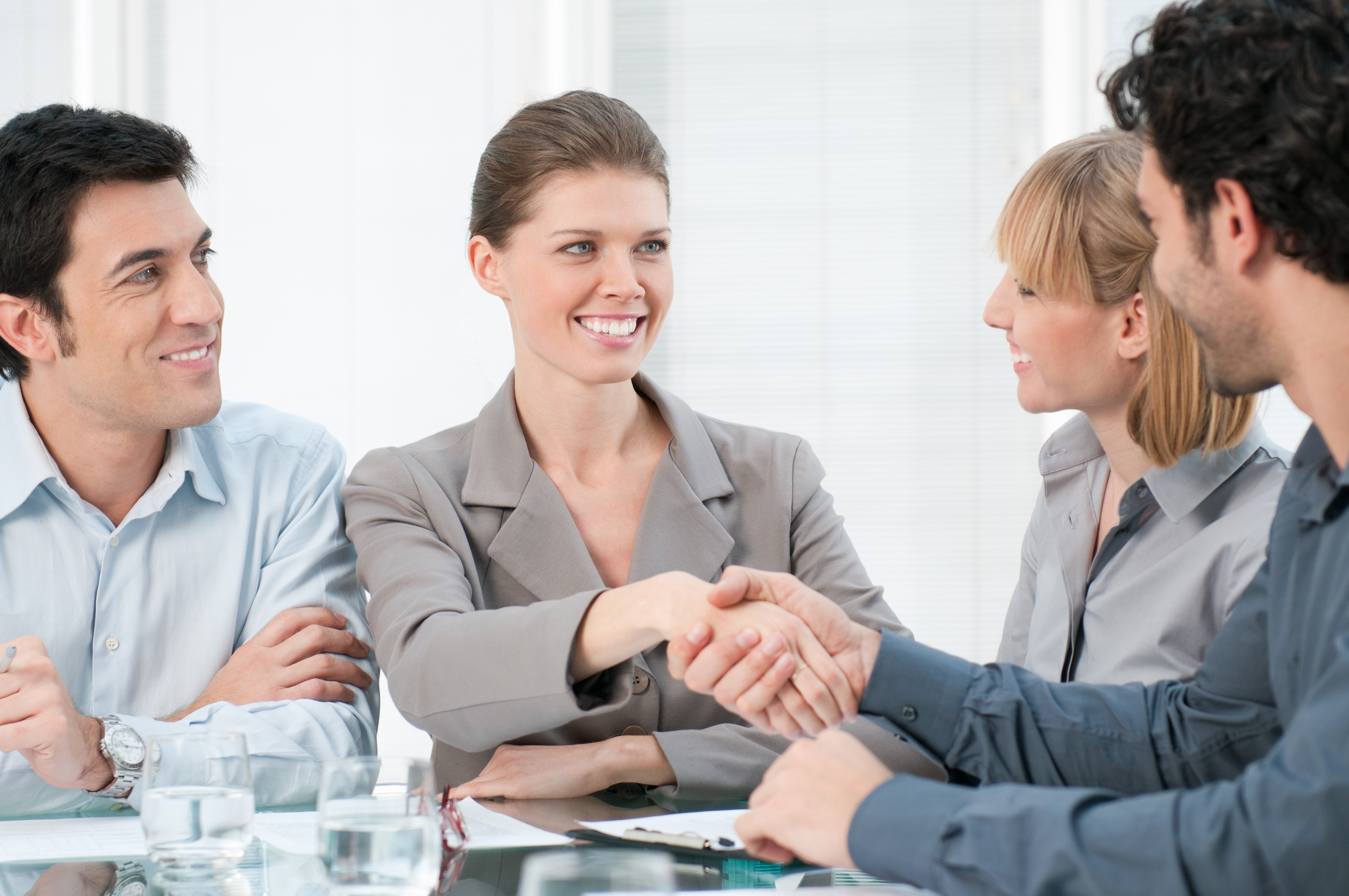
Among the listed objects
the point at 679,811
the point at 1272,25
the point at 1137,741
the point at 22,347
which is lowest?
the point at 679,811

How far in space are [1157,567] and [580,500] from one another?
0.90 metres

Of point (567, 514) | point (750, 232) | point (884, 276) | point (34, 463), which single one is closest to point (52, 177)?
point (34, 463)

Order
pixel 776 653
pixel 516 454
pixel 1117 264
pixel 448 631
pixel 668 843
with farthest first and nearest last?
pixel 516 454
pixel 1117 264
pixel 448 631
pixel 776 653
pixel 668 843

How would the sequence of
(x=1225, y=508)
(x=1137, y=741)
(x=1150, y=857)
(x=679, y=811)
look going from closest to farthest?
(x=1150, y=857)
(x=1137, y=741)
(x=679, y=811)
(x=1225, y=508)

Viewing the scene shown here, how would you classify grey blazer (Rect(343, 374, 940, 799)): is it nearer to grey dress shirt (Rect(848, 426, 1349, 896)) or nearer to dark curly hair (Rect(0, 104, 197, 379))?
grey dress shirt (Rect(848, 426, 1349, 896))

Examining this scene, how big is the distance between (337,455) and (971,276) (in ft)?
7.58

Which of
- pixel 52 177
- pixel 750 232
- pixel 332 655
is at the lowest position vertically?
pixel 332 655

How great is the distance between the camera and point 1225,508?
1.61m

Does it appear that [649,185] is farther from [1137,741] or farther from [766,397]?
[766,397]

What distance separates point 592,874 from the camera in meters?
0.70

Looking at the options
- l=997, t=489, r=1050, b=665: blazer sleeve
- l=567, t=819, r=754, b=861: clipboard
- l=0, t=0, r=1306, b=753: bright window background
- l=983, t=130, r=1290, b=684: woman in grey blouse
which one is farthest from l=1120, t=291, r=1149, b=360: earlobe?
l=0, t=0, r=1306, b=753: bright window background

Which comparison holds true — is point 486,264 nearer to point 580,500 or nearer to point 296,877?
point 580,500

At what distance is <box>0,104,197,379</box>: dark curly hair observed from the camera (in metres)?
1.89

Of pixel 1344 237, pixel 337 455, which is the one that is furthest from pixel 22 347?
pixel 1344 237
